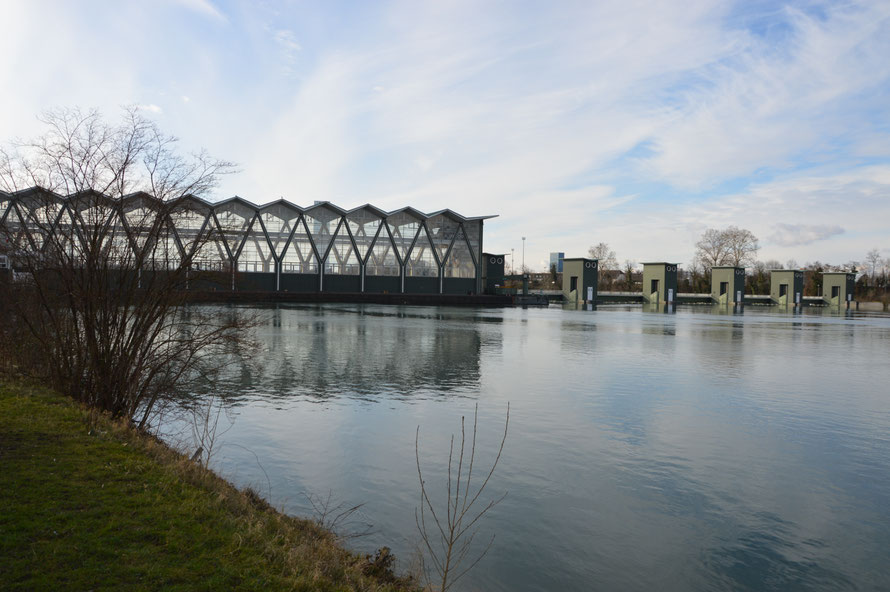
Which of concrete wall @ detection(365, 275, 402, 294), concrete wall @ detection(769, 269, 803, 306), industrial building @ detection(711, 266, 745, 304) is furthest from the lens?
concrete wall @ detection(769, 269, 803, 306)

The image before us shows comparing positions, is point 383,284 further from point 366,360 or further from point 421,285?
point 366,360

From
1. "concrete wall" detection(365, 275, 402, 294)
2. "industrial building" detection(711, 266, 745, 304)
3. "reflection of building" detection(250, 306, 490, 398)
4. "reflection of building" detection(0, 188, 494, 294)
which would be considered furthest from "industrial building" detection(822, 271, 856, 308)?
"reflection of building" detection(250, 306, 490, 398)

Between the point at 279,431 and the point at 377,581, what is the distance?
569 cm

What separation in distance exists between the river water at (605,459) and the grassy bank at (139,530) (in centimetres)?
103

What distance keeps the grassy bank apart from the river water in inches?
40.7

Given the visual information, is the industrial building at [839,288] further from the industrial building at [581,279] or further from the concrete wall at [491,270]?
the concrete wall at [491,270]

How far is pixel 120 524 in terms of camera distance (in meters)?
5.17

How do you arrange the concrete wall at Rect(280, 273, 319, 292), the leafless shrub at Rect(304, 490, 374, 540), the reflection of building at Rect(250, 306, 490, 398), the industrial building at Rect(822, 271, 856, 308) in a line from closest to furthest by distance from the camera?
the leafless shrub at Rect(304, 490, 374, 540)
the reflection of building at Rect(250, 306, 490, 398)
the concrete wall at Rect(280, 273, 319, 292)
the industrial building at Rect(822, 271, 856, 308)

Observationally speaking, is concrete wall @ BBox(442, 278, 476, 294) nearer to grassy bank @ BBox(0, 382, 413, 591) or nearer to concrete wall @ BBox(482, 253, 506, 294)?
concrete wall @ BBox(482, 253, 506, 294)

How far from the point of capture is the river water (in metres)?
6.18

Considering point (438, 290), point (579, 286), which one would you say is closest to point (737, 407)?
point (438, 290)

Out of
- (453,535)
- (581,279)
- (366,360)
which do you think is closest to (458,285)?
(581,279)

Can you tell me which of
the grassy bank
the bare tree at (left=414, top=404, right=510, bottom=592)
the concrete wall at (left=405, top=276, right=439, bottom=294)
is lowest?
the bare tree at (left=414, top=404, right=510, bottom=592)

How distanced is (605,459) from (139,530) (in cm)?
662
